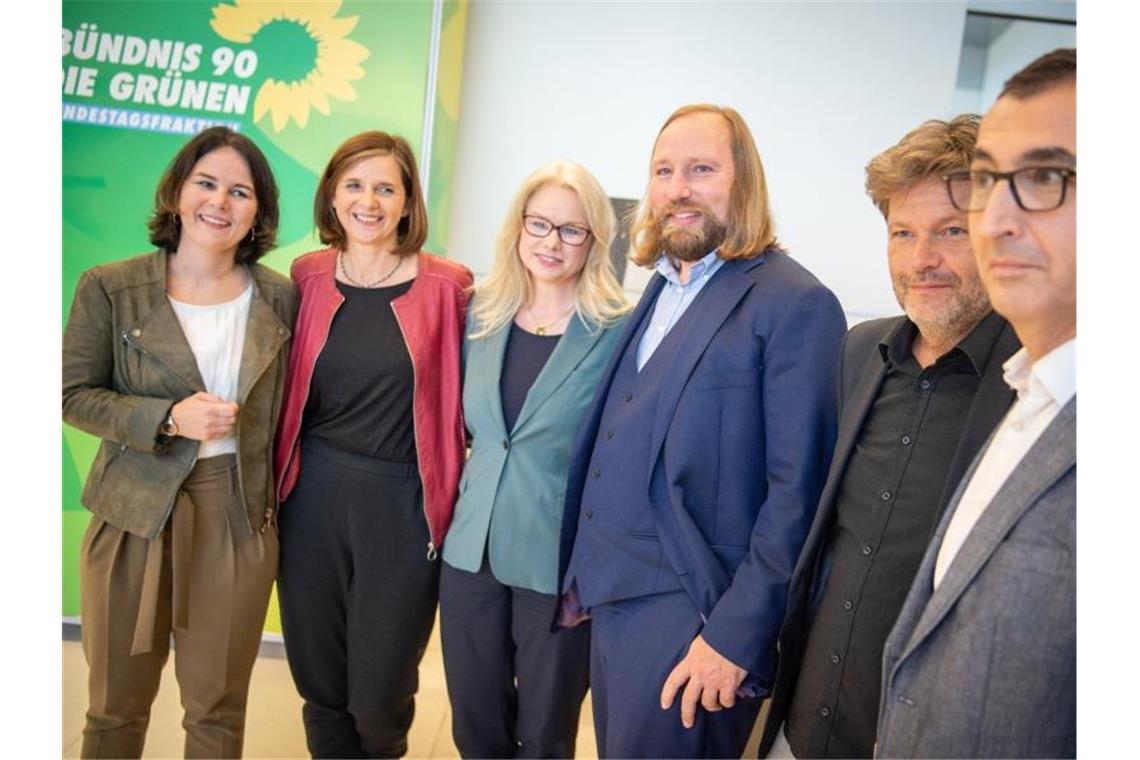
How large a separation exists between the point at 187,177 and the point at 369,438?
0.69 metres

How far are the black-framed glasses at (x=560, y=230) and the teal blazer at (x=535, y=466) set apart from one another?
183 millimetres

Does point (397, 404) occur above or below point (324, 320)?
below

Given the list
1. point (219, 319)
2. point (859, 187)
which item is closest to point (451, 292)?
point (219, 319)

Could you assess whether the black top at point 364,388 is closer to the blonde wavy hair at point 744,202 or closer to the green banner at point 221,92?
the blonde wavy hair at point 744,202

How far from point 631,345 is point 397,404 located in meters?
0.64

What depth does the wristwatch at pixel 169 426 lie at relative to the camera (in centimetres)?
176

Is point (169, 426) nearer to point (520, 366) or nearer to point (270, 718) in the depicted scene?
point (520, 366)

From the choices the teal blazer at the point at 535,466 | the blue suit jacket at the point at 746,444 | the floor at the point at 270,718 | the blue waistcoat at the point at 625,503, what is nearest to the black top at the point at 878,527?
the blue suit jacket at the point at 746,444

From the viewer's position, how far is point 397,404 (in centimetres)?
203

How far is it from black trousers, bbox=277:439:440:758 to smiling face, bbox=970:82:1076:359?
1.55 meters

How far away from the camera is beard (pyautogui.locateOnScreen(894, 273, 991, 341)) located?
1075 mm

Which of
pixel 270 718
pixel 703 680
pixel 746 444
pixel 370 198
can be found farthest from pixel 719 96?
pixel 270 718

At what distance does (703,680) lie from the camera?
148cm
